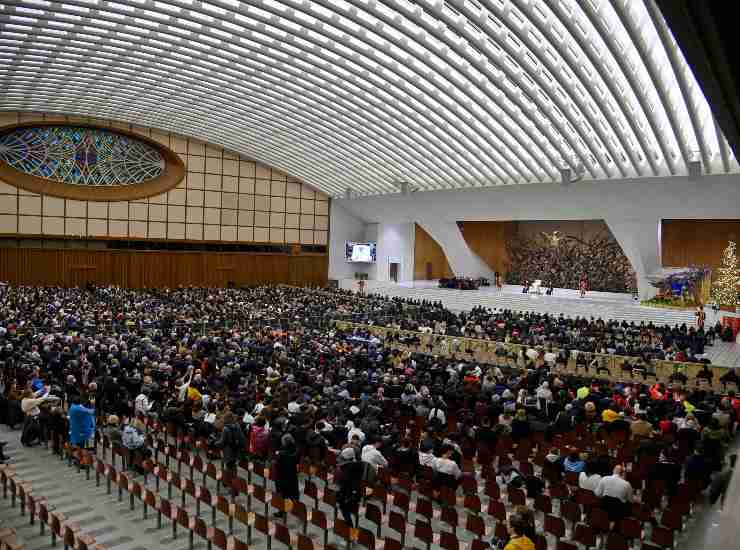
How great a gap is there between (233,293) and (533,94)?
20.8 meters

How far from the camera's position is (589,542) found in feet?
21.0

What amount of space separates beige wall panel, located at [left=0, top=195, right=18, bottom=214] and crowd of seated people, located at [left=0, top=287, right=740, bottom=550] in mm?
18461

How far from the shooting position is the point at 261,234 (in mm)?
43156

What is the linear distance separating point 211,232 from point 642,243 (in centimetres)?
2773

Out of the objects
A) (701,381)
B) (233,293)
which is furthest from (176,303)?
(701,381)

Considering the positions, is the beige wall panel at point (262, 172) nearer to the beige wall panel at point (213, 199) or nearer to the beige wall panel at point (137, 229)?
the beige wall panel at point (213, 199)

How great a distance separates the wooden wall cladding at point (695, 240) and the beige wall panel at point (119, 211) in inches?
1333

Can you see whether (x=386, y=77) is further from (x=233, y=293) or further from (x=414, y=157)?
(x=233, y=293)

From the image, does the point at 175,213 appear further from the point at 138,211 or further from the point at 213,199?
the point at 213,199

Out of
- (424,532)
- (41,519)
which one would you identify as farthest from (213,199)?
(424,532)

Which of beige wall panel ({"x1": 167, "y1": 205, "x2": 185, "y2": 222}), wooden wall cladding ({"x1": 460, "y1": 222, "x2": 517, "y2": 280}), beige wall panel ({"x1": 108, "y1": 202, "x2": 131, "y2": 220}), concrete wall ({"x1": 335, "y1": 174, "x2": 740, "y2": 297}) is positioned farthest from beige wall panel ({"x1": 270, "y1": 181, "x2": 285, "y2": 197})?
wooden wall cladding ({"x1": 460, "y1": 222, "x2": 517, "y2": 280})

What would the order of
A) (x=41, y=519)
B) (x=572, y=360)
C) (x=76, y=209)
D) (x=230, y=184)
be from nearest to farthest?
(x=41, y=519) → (x=572, y=360) → (x=76, y=209) → (x=230, y=184)

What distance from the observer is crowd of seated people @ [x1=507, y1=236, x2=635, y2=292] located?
3694 cm

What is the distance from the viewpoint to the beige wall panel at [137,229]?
1524 inches
